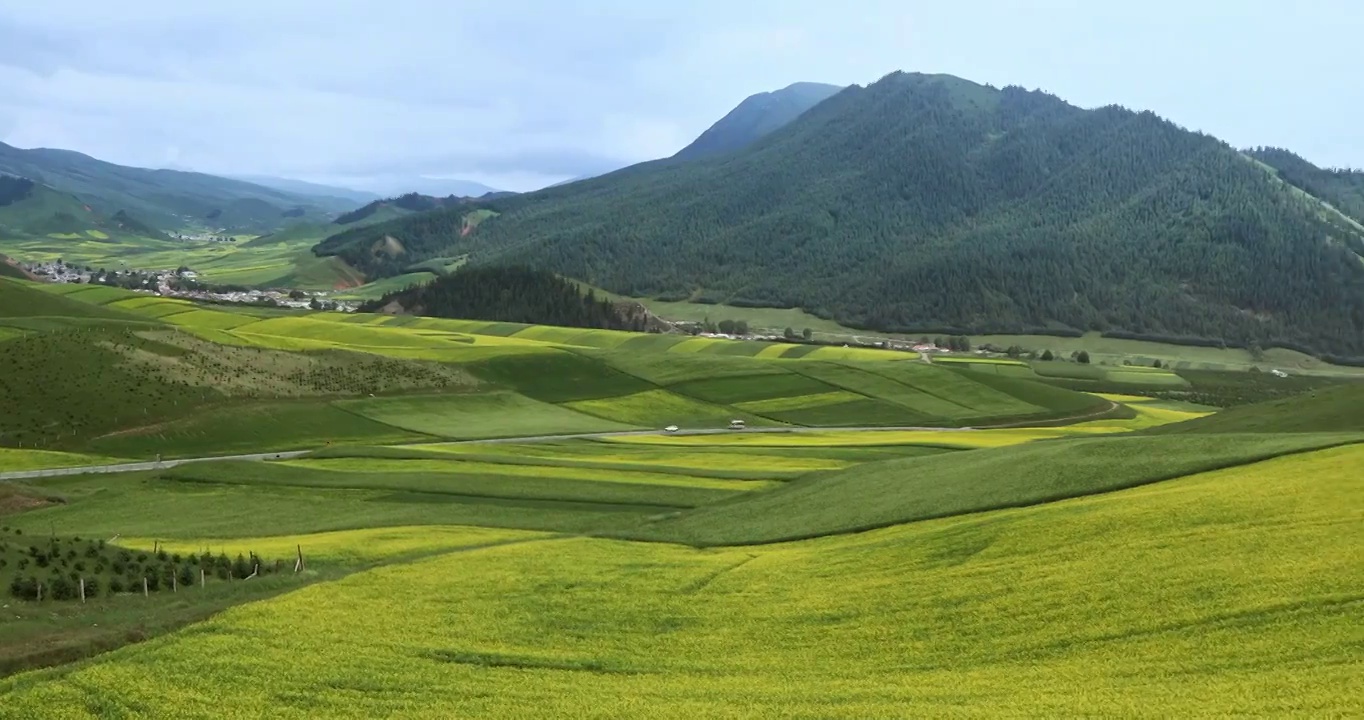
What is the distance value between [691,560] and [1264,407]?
4793 cm

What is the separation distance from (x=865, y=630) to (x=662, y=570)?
10.1m

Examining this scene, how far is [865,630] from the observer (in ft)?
86.8

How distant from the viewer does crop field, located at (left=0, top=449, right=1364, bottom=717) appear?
20.2 metres

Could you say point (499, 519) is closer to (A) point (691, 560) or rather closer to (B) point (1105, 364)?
(A) point (691, 560)

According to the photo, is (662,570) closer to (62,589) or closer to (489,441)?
(62,589)

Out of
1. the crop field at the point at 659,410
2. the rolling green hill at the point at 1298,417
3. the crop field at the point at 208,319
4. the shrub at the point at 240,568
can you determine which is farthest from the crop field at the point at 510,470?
the crop field at the point at 208,319

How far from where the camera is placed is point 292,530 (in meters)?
45.7

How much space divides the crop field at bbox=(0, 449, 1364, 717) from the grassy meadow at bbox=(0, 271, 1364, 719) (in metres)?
0.11

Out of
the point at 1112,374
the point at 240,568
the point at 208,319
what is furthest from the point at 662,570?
the point at 1112,374

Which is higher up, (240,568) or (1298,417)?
(1298,417)

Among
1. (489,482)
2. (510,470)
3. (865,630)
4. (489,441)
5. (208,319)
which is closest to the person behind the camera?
(865,630)

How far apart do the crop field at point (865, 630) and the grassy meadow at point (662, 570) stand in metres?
0.11

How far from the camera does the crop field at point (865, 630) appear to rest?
20156 millimetres

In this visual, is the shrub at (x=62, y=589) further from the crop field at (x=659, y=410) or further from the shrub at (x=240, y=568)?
the crop field at (x=659, y=410)
